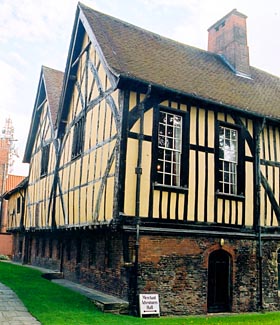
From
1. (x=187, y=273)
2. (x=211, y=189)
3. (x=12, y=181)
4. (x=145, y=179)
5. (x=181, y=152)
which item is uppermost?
(x=12, y=181)

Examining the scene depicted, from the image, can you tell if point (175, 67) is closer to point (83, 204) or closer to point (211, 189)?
point (211, 189)

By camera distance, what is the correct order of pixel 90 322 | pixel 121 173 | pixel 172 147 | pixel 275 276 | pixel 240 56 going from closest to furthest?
pixel 90 322
pixel 121 173
pixel 172 147
pixel 275 276
pixel 240 56

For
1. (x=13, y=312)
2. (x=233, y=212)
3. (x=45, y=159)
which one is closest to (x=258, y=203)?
(x=233, y=212)

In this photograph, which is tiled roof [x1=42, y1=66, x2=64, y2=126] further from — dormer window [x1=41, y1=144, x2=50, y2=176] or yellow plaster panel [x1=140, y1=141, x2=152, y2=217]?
yellow plaster panel [x1=140, y1=141, x2=152, y2=217]

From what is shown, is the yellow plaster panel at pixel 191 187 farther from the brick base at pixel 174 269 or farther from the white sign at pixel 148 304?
the white sign at pixel 148 304

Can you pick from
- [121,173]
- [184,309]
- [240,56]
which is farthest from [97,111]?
[240,56]

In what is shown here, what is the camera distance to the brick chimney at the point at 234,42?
18.0m

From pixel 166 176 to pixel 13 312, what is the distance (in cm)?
547

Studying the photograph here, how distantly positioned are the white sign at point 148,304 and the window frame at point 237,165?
3.84 m

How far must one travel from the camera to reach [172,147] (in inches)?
492

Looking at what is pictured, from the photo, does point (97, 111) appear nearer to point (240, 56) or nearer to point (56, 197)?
point (56, 197)

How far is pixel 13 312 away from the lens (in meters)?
10.0

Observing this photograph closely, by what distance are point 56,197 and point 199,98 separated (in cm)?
803

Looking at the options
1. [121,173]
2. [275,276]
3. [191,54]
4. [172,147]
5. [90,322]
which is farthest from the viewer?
[191,54]
